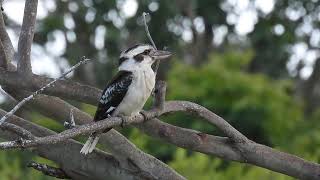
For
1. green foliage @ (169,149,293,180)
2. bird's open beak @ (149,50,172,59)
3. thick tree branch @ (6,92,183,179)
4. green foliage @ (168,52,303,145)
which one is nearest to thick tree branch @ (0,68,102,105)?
thick tree branch @ (6,92,183,179)

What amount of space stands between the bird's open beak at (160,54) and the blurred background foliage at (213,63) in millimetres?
2667

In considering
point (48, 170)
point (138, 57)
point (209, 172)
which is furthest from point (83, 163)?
point (209, 172)

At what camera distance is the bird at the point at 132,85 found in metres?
4.48

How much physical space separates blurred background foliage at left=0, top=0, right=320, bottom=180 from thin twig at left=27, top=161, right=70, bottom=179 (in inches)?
109

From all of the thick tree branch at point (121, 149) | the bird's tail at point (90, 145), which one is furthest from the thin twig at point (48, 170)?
the thick tree branch at point (121, 149)

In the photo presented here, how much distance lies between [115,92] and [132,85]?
0.32 ft

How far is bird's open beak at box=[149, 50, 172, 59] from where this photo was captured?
4.37 metres

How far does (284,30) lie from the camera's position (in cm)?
1341

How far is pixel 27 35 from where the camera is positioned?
4.11 metres

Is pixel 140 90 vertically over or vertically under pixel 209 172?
under

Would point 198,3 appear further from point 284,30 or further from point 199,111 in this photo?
point 199,111

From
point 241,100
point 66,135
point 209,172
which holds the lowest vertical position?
point 66,135

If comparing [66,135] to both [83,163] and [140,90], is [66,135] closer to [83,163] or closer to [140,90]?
[83,163]

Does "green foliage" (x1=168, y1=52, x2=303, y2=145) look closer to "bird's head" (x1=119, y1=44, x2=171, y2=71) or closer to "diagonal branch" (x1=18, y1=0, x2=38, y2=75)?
"bird's head" (x1=119, y1=44, x2=171, y2=71)
